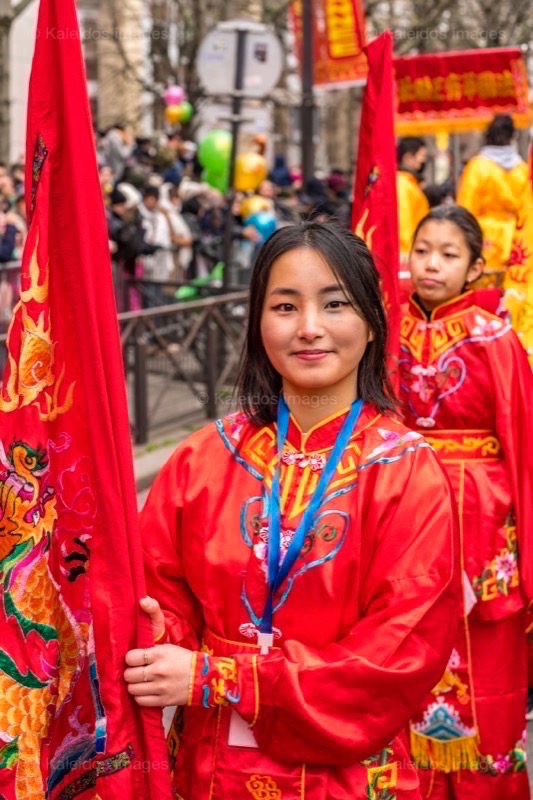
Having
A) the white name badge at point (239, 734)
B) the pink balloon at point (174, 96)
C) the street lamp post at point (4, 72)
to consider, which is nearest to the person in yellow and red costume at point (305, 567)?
the white name badge at point (239, 734)

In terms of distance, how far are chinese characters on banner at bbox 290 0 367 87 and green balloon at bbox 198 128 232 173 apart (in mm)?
4257

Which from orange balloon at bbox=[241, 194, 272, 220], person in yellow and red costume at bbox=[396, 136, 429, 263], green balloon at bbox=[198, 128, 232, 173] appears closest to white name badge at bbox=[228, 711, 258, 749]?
person in yellow and red costume at bbox=[396, 136, 429, 263]

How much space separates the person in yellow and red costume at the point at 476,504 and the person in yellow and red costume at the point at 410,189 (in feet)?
10.5

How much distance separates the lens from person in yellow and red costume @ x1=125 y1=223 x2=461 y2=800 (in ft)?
7.50

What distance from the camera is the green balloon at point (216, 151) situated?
19.1 meters

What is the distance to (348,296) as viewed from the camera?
242cm

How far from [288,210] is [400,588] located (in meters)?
13.8

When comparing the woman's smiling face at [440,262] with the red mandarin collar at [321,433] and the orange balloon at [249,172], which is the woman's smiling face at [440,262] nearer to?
the red mandarin collar at [321,433]

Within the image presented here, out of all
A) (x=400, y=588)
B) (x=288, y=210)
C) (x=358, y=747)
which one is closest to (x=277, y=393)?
(x=400, y=588)

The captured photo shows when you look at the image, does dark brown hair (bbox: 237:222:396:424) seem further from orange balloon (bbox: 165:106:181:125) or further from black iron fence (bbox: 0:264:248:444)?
orange balloon (bbox: 165:106:181:125)

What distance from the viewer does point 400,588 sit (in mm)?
2318

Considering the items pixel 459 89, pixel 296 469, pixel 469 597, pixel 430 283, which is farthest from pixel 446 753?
pixel 459 89

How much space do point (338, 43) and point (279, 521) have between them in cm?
1277

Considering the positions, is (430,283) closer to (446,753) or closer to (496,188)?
(446,753)
